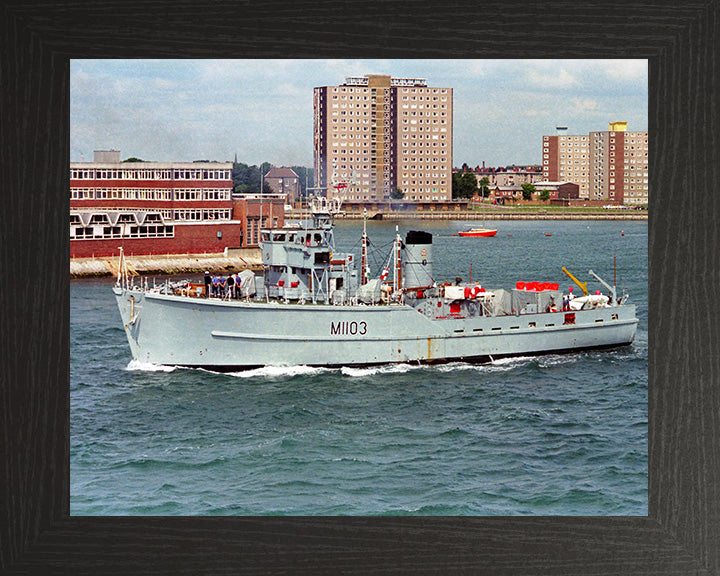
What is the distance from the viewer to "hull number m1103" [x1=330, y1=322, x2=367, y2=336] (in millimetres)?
14422

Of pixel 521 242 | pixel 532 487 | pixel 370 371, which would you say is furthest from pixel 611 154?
pixel 532 487

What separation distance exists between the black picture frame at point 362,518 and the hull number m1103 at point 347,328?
30.3ft

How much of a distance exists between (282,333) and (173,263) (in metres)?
17.6

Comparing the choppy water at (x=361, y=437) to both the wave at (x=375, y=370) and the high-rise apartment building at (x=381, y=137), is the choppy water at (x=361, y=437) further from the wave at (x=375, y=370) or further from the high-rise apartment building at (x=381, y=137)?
the high-rise apartment building at (x=381, y=137)

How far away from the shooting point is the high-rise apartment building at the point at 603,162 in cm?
2151

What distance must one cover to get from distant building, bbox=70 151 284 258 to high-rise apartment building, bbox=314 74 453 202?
823 centimetres

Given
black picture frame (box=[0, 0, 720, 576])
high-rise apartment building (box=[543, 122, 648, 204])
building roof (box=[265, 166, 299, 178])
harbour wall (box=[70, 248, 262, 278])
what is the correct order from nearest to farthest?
black picture frame (box=[0, 0, 720, 576]) → high-rise apartment building (box=[543, 122, 648, 204]) → building roof (box=[265, 166, 299, 178]) → harbour wall (box=[70, 248, 262, 278])

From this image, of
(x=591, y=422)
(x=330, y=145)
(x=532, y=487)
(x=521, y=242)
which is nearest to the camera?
(x=532, y=487)

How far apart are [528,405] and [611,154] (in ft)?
39.6

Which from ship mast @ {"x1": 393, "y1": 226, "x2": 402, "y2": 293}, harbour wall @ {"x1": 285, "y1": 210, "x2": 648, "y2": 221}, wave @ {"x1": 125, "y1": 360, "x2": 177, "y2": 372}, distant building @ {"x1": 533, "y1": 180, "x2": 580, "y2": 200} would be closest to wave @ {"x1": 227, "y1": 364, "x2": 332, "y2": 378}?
wave @ {"x1": 125, "y1": 360, "x2": 177, "y2": 372}

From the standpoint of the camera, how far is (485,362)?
15258 mm

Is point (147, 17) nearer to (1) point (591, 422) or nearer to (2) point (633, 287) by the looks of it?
(1) point (591, 422)

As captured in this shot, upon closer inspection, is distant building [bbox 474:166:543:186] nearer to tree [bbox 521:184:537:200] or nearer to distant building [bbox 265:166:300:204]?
tree [bbox 521:184:537:200]

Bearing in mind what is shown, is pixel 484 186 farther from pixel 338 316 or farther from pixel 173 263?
pixel 338 316
